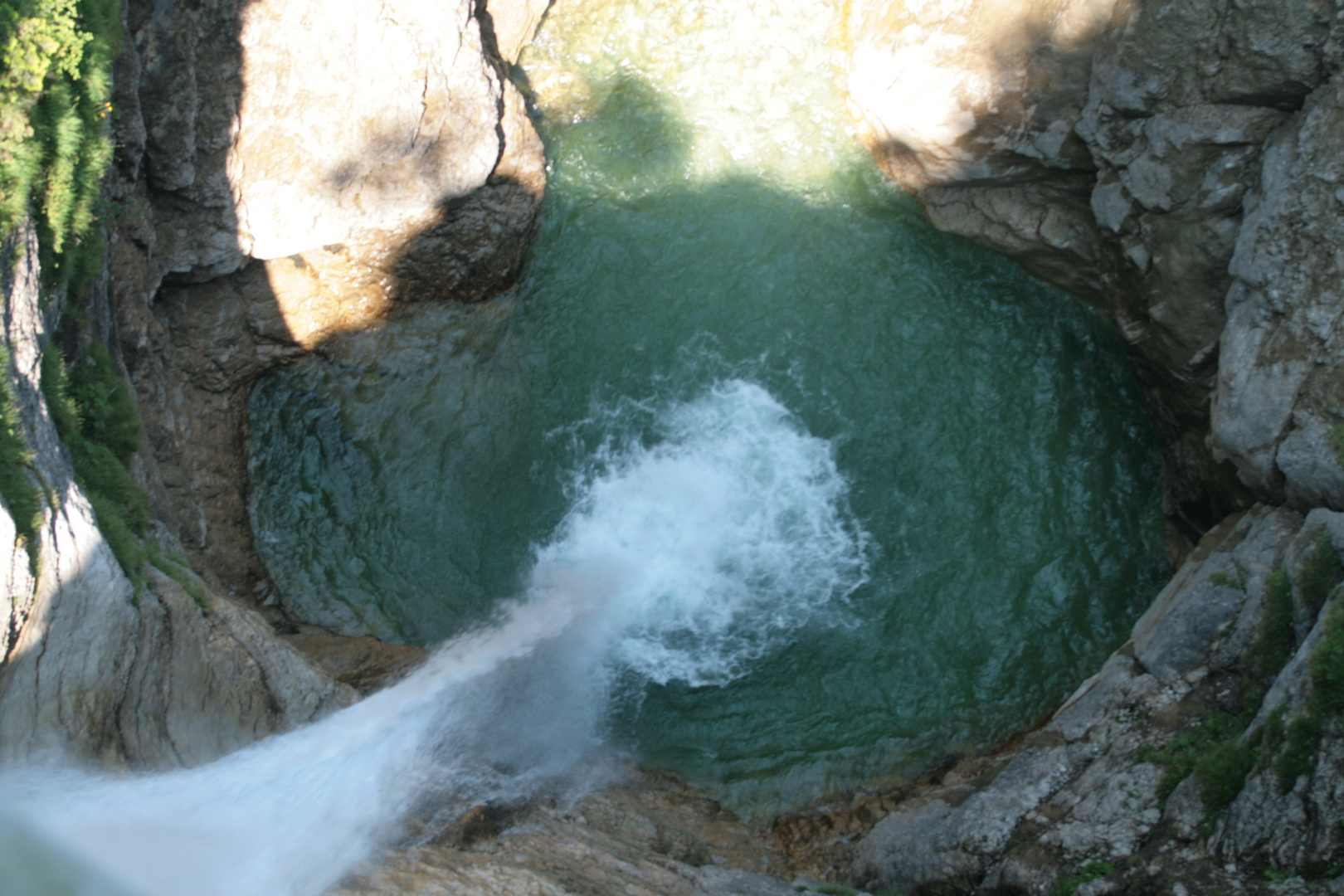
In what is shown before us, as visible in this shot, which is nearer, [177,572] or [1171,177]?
[177,572]

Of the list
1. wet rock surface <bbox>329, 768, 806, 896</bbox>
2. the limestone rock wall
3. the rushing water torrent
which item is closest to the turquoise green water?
the rushing water torrent

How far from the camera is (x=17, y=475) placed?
20.9 ft

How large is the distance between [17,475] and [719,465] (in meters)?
7.24

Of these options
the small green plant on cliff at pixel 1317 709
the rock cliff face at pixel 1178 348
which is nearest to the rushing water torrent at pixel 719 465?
the rock cliff face at pixel 1178 348

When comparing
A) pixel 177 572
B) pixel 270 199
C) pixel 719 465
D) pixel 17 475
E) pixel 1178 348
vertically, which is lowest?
pixel 177 572

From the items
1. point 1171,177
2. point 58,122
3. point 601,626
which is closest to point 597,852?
point 601,626

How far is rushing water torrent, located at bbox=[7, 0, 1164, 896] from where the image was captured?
10117 mm

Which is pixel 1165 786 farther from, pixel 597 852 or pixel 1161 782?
pixel 597 852

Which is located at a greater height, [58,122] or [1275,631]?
[58,122]

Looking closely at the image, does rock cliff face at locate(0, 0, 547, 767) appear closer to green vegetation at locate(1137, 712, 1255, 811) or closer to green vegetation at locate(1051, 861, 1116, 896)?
green vegetation at locate(1051, 861, 1116, 896)

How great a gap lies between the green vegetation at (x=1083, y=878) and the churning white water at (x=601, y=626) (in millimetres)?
4186

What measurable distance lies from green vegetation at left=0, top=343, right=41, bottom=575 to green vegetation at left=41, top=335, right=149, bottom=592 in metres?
0.91

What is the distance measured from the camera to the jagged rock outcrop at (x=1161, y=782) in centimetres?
566

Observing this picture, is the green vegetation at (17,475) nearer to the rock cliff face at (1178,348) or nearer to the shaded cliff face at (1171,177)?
the rock cliff face at (1178,348)
